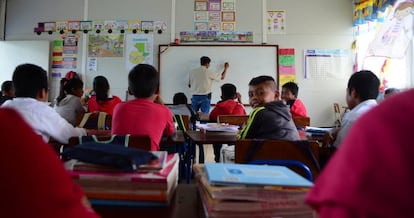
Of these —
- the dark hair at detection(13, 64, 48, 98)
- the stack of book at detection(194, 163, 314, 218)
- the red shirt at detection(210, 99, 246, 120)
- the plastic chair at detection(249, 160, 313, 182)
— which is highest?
the dark hair at detection(13, 64, 48, 98)

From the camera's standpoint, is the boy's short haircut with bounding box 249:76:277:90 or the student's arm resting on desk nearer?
the student's arm resting on desk

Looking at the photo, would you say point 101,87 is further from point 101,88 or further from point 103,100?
point 103,100

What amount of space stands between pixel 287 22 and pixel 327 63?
1.01 m

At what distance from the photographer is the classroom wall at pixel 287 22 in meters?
5.34

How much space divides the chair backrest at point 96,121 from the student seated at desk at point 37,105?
58 cm

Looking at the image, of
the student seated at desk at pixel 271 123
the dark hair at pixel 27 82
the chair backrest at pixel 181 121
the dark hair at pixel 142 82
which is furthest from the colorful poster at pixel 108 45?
the student seated at desk at pixel 271 123

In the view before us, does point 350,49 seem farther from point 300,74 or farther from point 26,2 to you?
point 26,2

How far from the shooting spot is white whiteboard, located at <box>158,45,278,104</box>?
5.28 meters

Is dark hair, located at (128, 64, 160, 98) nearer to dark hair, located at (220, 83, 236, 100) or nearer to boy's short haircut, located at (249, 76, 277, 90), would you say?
boy's short haircut, located at (249, 76, 277, 90)

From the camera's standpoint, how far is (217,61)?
208 inches

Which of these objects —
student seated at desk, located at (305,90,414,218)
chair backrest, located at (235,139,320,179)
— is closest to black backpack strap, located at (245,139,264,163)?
chair backrest, located at (235,139,320,179)

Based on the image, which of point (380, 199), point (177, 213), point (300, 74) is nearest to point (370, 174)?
point (380, 199)

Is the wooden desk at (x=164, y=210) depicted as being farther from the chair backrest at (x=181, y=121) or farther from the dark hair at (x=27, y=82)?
the chair backrest at (x=181, y=121)

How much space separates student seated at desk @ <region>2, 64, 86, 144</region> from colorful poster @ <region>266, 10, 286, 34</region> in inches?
174
